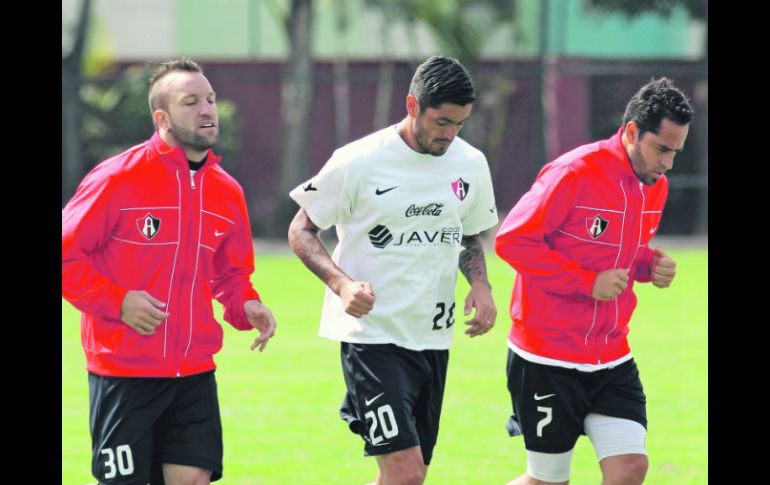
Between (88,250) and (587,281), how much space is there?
2192 millimetres

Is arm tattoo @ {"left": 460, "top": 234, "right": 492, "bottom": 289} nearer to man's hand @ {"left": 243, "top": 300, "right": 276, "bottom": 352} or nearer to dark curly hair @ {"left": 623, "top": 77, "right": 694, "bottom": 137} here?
dark curly hair @ {"left": 623, "top": 77, "right": 694, "bottom": 137}

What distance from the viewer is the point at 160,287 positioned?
5520 millimetres

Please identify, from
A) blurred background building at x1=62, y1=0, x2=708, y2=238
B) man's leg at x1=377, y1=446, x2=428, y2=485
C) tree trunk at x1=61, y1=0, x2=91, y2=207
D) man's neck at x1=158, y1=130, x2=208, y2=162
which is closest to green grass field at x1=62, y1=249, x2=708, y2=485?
man's leg at x1=377, y1=446, x2=428, y2=485

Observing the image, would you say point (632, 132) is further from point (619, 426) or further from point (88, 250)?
point (88, 250)

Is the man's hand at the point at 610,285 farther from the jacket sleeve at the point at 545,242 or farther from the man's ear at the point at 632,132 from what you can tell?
the man's ear at the point at 632,132

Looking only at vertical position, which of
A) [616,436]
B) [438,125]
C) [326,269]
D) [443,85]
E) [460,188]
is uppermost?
[443,85]

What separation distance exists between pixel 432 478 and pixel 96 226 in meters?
3.00

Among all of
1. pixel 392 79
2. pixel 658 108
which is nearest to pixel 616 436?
pixel 658 108

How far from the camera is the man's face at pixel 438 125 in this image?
5785 millimetres

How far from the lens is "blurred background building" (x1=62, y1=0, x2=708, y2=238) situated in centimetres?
2142

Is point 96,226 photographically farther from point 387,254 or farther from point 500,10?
point 500,10

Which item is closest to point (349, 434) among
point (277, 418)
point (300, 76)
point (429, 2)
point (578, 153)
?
point (277, 418)

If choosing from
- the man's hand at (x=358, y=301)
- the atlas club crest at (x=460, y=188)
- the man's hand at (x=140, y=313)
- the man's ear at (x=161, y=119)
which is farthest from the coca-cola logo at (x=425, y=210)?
the man's hand at (x=140, y=313)

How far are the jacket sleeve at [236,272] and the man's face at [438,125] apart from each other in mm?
870
